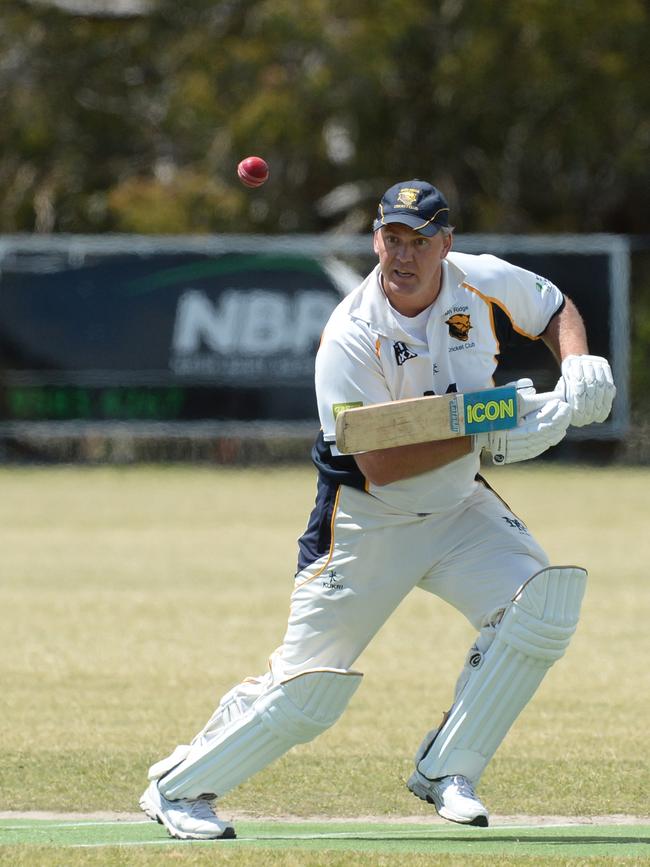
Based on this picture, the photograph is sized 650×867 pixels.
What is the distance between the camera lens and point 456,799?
4844 millimetres

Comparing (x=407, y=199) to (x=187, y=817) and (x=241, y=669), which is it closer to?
(x=187, y=817)

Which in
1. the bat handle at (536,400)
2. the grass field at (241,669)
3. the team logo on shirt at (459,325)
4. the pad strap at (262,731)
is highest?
the team logo on shirt at (459,325)

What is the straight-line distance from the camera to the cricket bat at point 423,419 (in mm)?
4629

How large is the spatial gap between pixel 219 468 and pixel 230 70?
25.4ft

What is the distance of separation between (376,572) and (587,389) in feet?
2.59

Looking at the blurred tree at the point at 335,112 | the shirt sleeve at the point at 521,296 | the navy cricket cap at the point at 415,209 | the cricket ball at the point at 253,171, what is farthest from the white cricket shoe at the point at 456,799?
the blurred tree at the point at 335,112

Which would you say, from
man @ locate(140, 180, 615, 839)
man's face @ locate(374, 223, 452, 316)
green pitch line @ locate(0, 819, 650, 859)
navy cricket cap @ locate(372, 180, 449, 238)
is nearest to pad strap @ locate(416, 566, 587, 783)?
man @ locate(140, 180, 615, 839)

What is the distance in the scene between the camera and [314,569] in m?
4.86

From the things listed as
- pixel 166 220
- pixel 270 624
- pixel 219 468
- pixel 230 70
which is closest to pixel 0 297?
pixel 219 468

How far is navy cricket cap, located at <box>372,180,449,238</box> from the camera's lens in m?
4.69

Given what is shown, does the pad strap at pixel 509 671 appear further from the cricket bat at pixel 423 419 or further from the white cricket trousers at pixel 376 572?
the cricket bat at pixel 423 419

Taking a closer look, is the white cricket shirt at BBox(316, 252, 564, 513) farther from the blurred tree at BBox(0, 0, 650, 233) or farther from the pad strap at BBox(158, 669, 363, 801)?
the blurred tree at BBox(0, 0, 650, 233)

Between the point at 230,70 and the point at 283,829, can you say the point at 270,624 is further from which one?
the point at 230,70

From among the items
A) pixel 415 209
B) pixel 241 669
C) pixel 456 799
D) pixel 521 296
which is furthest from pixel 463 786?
pixel 241 669
